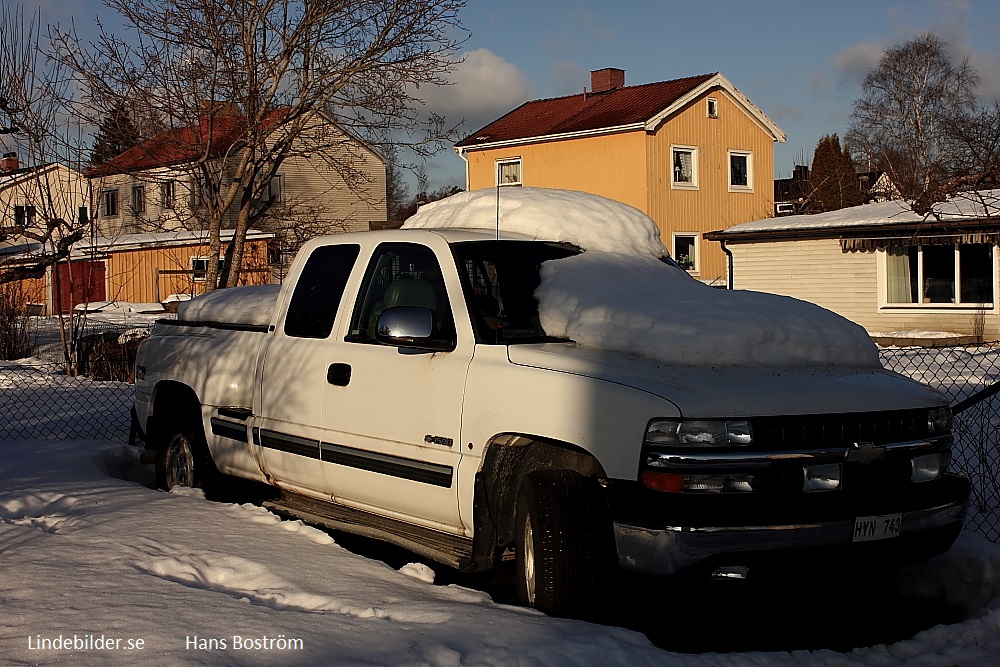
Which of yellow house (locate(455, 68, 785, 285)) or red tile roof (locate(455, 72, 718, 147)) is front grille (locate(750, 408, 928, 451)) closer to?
yellow house (locate(455, 68, 785, 285))

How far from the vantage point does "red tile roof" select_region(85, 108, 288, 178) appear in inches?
657

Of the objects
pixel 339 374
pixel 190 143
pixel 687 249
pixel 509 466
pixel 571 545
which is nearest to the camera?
pixel 571 545

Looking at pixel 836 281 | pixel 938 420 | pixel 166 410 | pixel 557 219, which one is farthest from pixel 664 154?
pixel 938 420

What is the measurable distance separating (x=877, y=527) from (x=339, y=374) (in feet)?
9.38

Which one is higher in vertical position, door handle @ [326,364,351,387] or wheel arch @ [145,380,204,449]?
door handle @ [326,364,351,387]

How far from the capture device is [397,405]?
18.4 feet

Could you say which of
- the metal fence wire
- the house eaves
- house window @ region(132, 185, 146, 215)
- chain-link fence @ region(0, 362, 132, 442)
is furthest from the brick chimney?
chain-link fence @ region(0, 362, 132, 442)

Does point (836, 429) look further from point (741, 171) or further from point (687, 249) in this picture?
point (741, 171)

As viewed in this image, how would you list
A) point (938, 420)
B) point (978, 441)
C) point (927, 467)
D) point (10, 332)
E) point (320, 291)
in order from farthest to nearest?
point (10, 332), point (978, 441), point (320, 291), point (938, 420), point (927, 467)

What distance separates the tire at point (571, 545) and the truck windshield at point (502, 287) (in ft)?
3.04

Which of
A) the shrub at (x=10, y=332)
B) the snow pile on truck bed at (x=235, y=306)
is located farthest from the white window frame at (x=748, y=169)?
the snow pile on truck bed at (x=235, y=306)

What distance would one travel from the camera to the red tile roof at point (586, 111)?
119 feet

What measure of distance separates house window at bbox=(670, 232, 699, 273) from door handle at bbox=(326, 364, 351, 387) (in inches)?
1218

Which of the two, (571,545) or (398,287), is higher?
(398,287)
